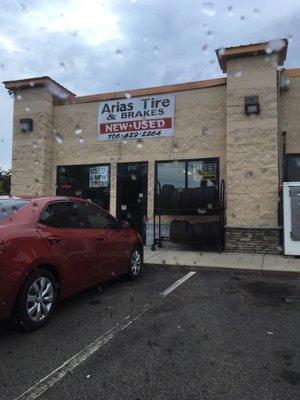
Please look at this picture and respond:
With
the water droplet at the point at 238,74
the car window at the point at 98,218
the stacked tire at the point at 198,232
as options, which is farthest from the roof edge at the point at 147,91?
the car window at the point at 98,218

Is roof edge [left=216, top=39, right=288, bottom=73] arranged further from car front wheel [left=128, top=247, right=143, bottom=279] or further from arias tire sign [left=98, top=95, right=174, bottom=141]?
car front wheel [left=128, top=247, right=143, bottom=279]

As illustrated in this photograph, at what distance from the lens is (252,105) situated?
1156cm

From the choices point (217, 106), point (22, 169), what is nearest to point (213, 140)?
point (217, 106)

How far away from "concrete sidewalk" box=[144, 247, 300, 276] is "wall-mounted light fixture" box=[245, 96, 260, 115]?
359 cm

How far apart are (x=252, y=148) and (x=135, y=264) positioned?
5.15 m

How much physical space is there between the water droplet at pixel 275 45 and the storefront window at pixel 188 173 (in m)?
3.11

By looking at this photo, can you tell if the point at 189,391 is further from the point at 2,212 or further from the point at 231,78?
the point at 231,78

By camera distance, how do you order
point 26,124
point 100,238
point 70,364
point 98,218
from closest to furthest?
point 70,364
point 100,238
point 98,218
point 26,124

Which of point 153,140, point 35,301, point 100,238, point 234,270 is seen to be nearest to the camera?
point 35,301

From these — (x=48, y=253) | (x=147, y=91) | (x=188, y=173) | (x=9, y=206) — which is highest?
(x=147, y=91)

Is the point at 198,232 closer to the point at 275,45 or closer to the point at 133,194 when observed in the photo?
the point at 133,194

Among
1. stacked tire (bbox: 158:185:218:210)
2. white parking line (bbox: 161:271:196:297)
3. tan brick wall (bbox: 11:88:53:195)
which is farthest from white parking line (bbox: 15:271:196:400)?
tan brick wall (bbox: 11:88:53:195)

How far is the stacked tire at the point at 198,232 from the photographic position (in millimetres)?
11469

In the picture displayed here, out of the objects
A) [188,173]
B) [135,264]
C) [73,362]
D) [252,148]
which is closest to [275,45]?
[252,148]
